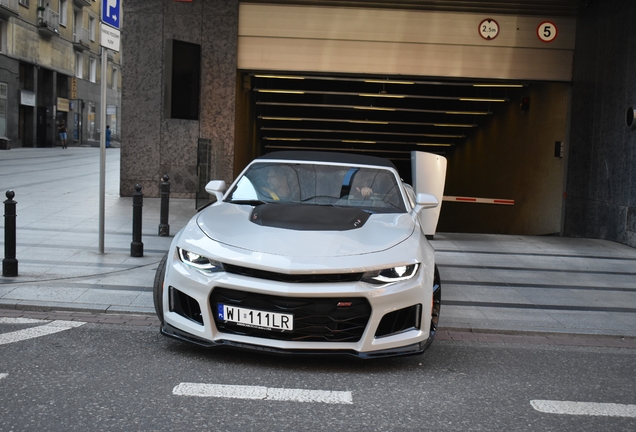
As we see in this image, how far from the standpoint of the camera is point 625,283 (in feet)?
27.9

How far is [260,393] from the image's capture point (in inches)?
158

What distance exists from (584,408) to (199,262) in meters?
2.41

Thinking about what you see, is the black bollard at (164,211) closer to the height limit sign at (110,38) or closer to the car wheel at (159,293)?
the height limit sign at (110,38)

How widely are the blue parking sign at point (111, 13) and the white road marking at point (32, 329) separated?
159 inches

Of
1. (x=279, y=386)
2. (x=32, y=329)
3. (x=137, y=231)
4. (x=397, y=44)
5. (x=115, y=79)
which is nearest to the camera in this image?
(x=279, y=386)

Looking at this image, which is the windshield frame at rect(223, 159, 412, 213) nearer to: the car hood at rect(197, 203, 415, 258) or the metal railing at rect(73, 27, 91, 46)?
the car hood at rect(197, 203, 415, 258)

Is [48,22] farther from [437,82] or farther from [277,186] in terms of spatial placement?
[277,186]

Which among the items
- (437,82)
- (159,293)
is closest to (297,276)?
(159,293)

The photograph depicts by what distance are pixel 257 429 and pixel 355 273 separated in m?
1.26

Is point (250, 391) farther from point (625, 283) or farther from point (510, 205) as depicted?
point (510, 205)

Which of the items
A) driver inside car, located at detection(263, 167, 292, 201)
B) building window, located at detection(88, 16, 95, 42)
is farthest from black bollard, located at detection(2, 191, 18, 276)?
building window, located at detection(88, 16, 95, 42)

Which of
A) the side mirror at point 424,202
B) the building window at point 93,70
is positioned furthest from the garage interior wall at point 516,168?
the building window at point 93,70

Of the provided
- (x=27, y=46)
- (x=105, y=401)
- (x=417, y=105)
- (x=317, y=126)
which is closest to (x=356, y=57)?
(x=417, y=105)

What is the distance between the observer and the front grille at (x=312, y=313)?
438 cm
